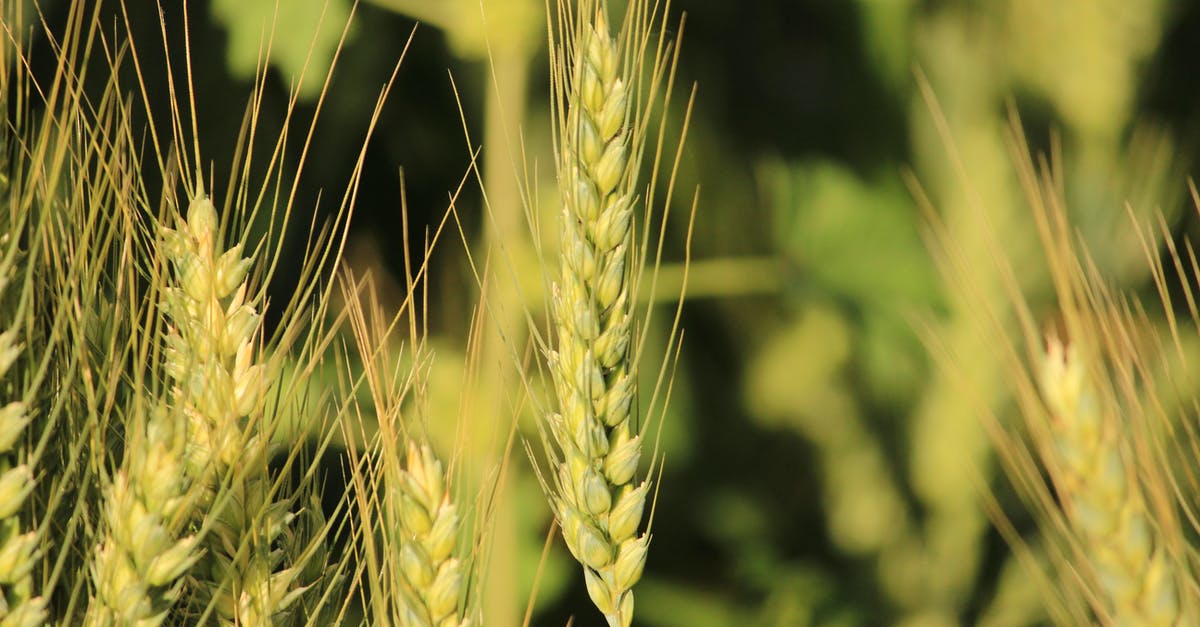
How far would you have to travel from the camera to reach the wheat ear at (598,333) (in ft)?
1.64

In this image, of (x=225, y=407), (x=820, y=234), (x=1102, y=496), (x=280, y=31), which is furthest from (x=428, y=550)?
(x=820, y=234)

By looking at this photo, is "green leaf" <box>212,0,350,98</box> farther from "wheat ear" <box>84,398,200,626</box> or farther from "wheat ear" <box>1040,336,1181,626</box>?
"wheat ear" <box>1040,336,1181,626</box>

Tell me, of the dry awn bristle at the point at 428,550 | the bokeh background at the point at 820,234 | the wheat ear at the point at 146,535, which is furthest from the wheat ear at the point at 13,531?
the bokeh background at the point at 820,234

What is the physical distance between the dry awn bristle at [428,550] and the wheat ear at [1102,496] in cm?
25

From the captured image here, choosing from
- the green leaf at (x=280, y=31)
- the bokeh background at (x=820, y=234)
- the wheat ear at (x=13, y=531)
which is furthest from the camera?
the bokeh background at (x=820, y=234)

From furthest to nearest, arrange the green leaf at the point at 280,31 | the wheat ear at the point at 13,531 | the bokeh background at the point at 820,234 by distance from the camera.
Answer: the bokeh background at the point at 820,234 < the green leaf at the point at 280,31 < the wheat ear at the point at 13,531

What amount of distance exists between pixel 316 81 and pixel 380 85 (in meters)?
0.22

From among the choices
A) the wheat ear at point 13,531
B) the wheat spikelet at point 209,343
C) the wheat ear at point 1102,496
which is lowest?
the wheat ear at point 13,531

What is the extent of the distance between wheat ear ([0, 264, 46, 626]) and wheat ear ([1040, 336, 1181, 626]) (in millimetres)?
390

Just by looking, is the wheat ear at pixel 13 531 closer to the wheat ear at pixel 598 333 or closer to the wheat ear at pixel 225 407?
the wheat ear at pixel 225 407

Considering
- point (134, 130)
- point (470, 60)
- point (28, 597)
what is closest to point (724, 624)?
point (470, 60)

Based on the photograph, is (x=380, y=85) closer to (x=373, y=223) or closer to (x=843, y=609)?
(x=373, y=223)

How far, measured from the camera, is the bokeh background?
1.08 m

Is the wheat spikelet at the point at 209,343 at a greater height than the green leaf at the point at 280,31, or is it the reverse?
the green leaf at the point at 280,31
